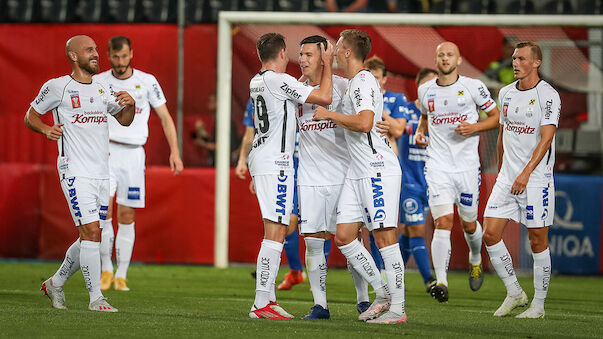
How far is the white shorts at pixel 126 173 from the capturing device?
9.83 metres

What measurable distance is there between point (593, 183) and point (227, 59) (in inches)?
188

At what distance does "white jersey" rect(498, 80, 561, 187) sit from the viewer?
7758mm

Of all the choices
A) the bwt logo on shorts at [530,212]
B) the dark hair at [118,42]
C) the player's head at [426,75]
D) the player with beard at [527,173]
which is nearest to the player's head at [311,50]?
the player with beard at [527,173]

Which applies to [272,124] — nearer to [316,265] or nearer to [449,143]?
[316,265]

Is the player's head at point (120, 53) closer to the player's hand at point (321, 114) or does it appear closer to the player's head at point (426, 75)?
the player's head at point (426, 75)

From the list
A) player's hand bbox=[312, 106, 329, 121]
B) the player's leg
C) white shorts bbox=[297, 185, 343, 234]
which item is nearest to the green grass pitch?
the player's leg

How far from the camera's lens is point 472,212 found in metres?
9.42

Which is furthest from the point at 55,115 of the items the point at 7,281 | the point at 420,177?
the point at 420,177

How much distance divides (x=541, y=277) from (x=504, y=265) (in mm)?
350

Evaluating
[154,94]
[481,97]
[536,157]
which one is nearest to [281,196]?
[536,157]

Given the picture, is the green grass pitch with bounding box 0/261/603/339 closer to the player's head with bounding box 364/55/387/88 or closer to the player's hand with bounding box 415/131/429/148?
the player's hand with bounding box 415/131/429/148

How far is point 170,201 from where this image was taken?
12.7m

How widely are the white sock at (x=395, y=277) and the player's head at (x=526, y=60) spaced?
193 cm

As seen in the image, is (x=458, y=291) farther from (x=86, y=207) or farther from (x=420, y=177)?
(x=86, y=207)
